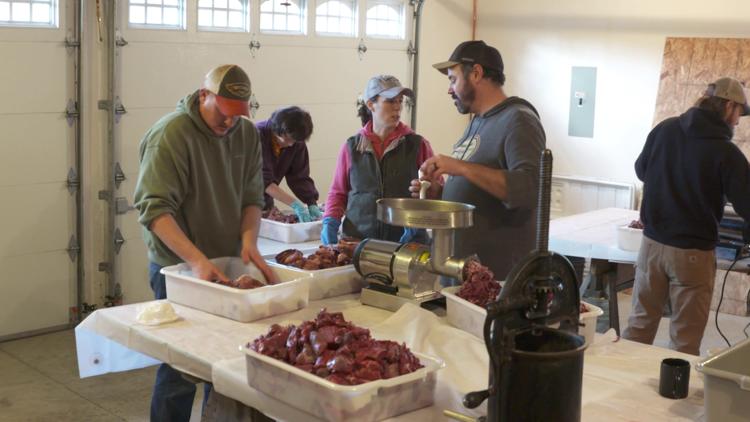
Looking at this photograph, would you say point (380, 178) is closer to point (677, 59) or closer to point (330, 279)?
point (330, 279)

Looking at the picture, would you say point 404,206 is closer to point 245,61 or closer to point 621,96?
point 245,61

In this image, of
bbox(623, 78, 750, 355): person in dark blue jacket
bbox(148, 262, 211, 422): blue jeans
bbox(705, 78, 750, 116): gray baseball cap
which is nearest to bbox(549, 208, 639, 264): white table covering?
bbox(623, 78, 750, 355): person in dark blue jacket

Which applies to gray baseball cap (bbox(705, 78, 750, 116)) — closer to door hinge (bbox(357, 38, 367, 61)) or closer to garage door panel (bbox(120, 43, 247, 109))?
garage door panel (bbox(120, 43, 247, 109))

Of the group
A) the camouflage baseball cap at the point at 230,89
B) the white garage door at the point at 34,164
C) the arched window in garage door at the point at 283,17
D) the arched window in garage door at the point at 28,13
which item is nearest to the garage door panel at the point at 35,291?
the white garage door at the point at 34,164

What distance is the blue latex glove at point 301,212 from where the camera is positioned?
16.5 feet

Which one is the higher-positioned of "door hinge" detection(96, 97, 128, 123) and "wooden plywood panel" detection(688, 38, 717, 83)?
"wooden plywood panel" detection(688, 38, 717, 83)

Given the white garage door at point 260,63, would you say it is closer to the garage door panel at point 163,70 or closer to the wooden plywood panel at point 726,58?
the garage door panel at point 163,70

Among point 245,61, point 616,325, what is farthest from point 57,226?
point 616,325

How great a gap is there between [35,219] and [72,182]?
1.03ft

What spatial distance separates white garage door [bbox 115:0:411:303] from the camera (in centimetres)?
596

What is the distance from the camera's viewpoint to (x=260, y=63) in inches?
264

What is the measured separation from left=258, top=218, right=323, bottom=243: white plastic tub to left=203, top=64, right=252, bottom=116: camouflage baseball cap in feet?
5.15

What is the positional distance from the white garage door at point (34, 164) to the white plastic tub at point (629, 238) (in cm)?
327

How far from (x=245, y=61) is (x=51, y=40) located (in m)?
1.44
